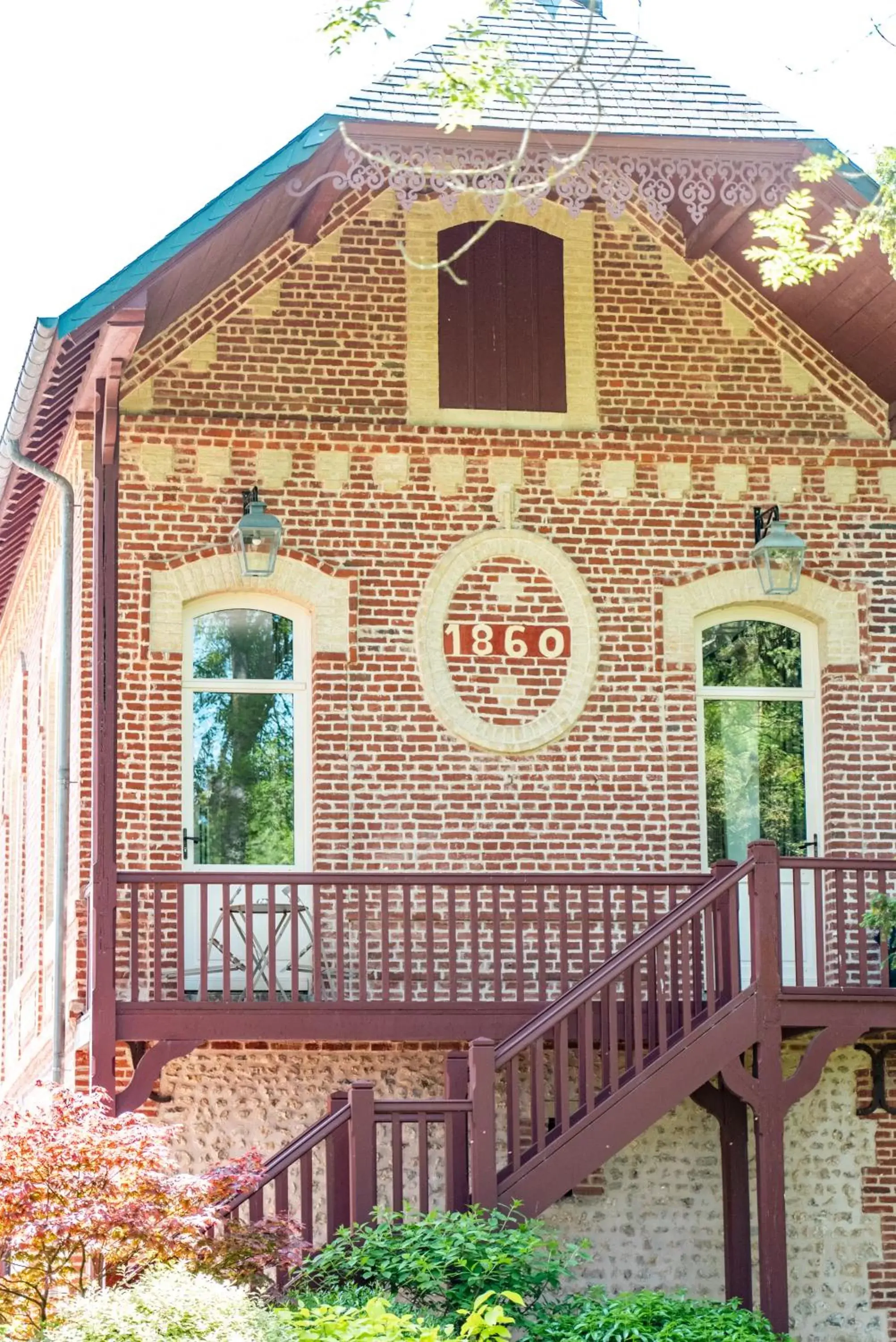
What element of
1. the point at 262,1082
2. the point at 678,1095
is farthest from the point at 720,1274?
the point at 262,1082

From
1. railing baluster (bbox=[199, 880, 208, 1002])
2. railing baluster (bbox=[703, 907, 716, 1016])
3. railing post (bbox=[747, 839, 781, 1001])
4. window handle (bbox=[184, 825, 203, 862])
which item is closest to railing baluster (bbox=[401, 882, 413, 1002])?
railing baluster (bbox=[199, 880, 208, 1002])

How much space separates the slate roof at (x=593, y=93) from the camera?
44.2 ft

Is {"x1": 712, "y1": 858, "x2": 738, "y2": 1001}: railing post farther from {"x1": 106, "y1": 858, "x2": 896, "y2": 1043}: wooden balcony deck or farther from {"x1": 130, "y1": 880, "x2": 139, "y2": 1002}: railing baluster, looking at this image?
{"x1": 130, "y1": 880, "x2": 139, "y2": 1002}: railing baluster

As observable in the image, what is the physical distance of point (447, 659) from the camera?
14.9m

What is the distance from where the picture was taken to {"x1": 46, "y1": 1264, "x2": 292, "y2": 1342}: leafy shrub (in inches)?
353

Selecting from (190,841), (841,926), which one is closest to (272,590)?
(190,841)

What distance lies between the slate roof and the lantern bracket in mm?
2659

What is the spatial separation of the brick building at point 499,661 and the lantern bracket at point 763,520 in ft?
0.19

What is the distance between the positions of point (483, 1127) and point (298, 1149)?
1.01 meters

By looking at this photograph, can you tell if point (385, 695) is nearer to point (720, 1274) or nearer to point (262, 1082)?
point (262, 1082)

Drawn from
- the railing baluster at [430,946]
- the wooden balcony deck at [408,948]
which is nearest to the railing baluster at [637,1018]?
the wooden balcony deck at [408,948]

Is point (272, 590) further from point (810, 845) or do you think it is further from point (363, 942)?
point (810, 845)

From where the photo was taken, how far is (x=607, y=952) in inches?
539

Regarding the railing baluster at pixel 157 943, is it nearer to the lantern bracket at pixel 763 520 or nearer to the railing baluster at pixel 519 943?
the railing baluster at pixel 519 943
